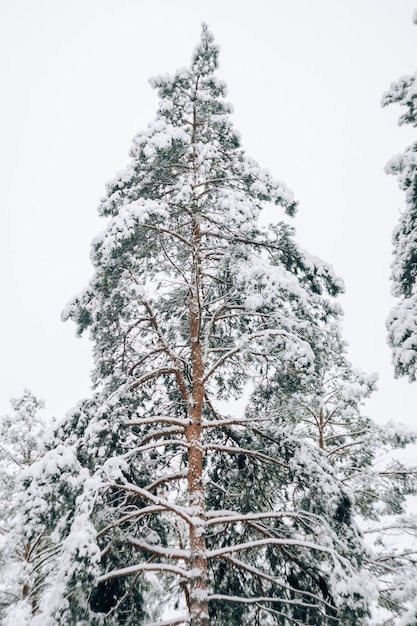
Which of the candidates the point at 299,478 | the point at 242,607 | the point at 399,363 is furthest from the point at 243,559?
the point at 399,363

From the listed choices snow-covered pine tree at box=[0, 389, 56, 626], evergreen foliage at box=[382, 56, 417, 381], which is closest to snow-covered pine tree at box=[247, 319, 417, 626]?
evergreen foliage at box=[382, 56, 417, 381]

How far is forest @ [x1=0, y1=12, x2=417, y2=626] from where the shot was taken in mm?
5555

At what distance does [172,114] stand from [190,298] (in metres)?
4.68

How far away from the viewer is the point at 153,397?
8305 mm

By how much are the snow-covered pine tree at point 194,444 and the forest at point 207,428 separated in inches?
1.3

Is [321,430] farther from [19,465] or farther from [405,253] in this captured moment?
[19,465]

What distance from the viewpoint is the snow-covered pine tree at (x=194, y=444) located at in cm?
556

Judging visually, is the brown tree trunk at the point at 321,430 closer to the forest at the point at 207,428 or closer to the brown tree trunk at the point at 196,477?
the forest at the point at 207,428

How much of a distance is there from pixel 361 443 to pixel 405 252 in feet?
22.0

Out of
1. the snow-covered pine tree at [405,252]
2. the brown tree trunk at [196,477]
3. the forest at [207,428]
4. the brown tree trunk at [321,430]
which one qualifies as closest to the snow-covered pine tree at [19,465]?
the forest at [207,428]

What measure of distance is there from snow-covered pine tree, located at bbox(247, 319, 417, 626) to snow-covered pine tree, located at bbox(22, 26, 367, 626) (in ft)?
1.70

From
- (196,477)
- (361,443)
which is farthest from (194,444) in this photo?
(361,443)

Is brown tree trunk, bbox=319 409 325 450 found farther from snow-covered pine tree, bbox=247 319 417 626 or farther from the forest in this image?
the forest

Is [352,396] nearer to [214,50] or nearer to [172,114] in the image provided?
[172,114]
